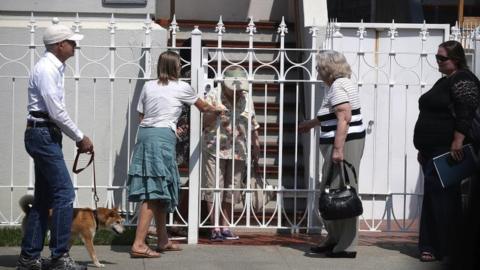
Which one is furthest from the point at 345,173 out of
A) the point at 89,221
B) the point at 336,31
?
the point at 89,221

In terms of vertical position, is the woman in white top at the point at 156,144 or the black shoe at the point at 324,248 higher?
the woman in white top at the point at 156,144

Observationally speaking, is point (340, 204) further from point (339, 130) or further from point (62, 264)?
point (62, 264)

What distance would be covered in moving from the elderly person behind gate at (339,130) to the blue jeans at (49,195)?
2182mm

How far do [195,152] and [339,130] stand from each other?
1.43 m

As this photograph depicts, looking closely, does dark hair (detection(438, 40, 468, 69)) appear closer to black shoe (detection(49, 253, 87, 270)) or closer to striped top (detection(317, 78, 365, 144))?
striped top (detection(317, 78, 365, 144))

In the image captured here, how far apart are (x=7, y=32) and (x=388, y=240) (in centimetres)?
417

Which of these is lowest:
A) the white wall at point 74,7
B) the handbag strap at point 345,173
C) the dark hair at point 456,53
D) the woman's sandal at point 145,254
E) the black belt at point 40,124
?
the woman's sandal at point 145,254

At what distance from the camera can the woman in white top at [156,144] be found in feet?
28.1

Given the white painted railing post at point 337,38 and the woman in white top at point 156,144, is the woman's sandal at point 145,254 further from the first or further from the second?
the white painted railing post at point 337,38

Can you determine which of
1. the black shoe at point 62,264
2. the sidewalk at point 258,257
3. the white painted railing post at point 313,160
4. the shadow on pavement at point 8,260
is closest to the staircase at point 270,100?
the white painted railing post at point 313,160

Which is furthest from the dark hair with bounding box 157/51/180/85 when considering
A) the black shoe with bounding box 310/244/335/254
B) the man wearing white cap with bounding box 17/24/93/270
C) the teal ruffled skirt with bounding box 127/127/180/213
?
the black shoe with bounding box 310/244/335/254

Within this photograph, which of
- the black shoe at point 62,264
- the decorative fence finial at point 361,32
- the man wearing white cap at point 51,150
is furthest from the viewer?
the decorative fence finial at point 361,32

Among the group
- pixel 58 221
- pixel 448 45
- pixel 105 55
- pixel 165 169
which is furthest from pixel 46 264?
pixel 448 45

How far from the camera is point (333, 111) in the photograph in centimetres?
860
